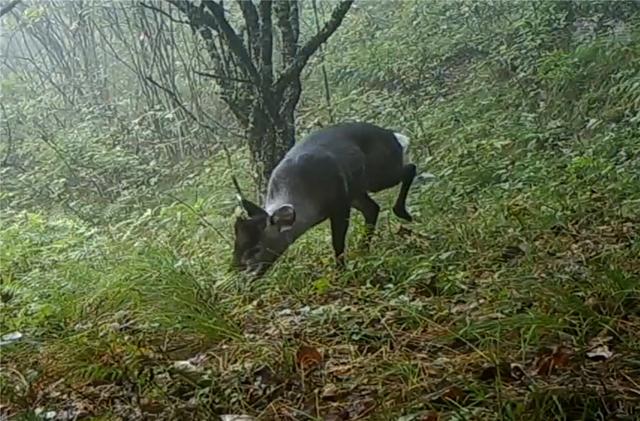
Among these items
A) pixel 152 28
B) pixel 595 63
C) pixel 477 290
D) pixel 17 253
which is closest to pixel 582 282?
pixel 477 290

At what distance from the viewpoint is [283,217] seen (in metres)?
4.25

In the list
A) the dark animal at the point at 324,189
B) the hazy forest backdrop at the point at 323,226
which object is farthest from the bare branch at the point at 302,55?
the dark animal at the point at 324,189

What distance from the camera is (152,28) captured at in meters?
9.05

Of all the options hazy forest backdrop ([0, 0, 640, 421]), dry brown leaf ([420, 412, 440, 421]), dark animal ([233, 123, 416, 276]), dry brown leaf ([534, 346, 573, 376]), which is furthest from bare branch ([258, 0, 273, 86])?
dry brown leaf ([420, 412, 440, 421])

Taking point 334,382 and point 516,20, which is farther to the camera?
point 516,20

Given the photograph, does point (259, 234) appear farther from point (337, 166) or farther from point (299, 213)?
point (337, 166)

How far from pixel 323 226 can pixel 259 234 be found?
3.27 ft

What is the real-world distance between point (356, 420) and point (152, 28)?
7.17 metres

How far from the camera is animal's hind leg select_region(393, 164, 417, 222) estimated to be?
5129mm

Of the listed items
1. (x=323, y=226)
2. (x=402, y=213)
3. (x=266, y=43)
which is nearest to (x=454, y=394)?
(x=402, y=213)

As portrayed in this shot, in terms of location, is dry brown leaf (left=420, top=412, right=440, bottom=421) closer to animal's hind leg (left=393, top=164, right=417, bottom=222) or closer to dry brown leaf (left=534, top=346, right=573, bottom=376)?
dry brown leaf (left=534, top=346, right=573, bottom=376)

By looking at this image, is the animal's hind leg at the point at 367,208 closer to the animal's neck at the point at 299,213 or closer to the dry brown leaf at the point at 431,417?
the animal's neck at the point at 299,213

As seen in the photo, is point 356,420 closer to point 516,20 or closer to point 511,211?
point 511,211

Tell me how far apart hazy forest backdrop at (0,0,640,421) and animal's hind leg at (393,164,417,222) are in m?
0.10
